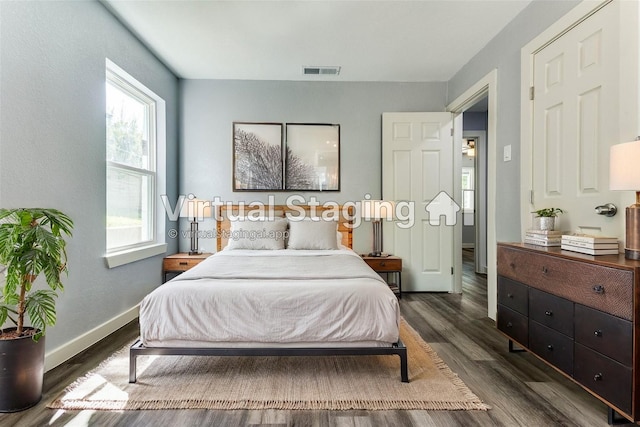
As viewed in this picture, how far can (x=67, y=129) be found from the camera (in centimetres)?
240

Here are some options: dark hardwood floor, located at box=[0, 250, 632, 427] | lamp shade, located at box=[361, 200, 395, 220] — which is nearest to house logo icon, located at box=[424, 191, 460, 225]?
lamp shade, located at box=[361, 200, 395, 220]

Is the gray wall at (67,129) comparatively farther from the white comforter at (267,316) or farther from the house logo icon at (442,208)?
the house logo icon at (442,208)

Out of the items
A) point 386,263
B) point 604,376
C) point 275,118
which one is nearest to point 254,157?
point 275,118

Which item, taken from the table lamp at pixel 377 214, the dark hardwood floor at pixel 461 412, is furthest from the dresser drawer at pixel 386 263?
the dark hardwood floor at pixel 461 412

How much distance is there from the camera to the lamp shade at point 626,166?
63.6 inches

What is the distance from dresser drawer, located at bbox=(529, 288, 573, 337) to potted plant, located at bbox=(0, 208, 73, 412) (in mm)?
2808

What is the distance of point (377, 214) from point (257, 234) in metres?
1.43

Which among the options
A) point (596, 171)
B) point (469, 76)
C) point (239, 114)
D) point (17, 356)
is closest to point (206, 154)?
point (239, 114)

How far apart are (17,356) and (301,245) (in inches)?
93.4

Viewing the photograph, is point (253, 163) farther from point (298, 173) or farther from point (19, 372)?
point (19, 372)

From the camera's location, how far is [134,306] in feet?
10.8

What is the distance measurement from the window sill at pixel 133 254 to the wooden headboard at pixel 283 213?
680mm

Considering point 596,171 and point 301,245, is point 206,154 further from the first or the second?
point 596,171

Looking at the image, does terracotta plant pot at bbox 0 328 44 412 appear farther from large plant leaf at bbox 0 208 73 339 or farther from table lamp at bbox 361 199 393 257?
table lamp at bbox 361 199 393 257
